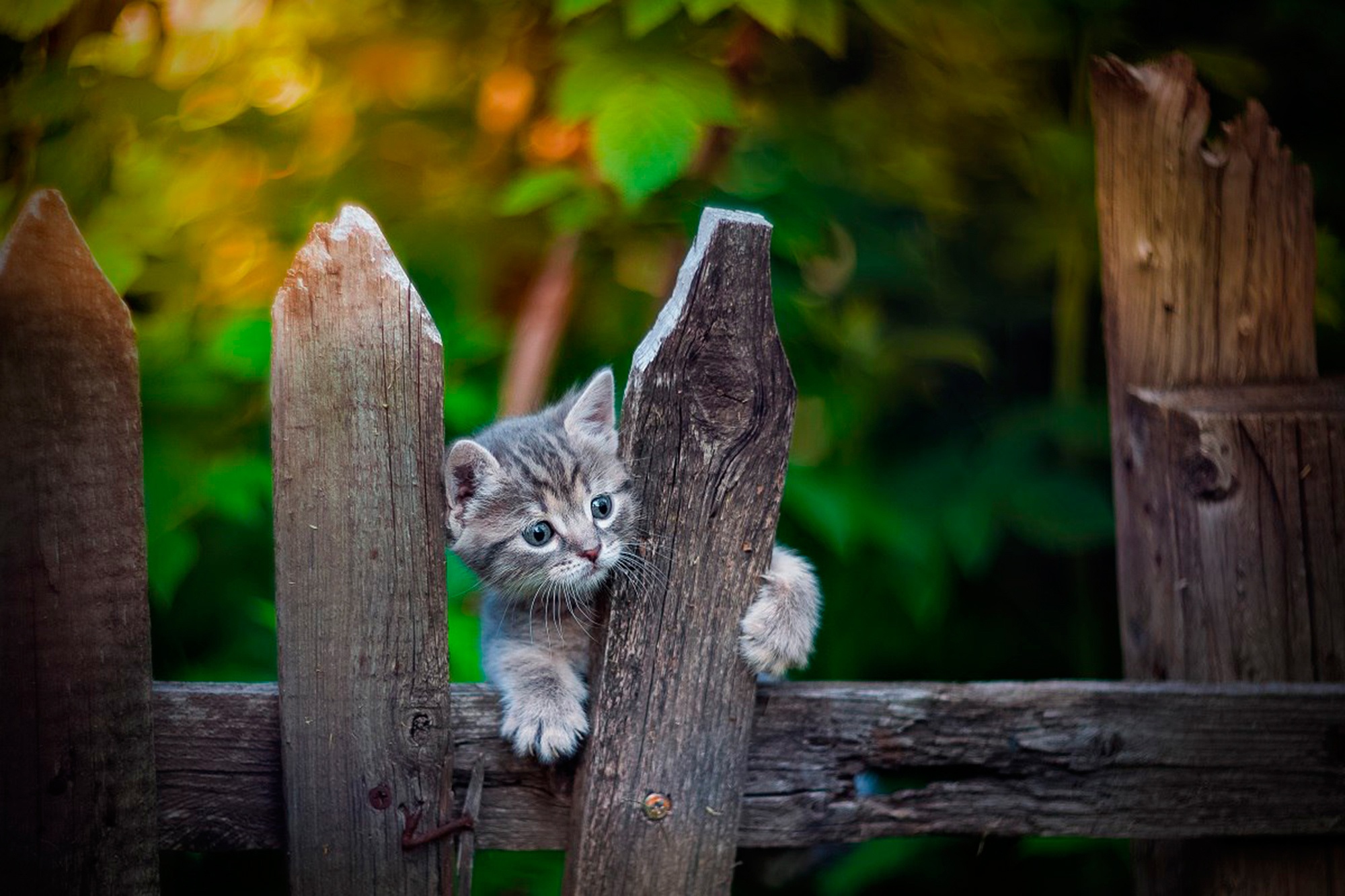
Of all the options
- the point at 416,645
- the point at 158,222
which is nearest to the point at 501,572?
the point at 416,645

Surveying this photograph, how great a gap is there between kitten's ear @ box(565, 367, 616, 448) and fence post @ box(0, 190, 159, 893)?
3.44 feet

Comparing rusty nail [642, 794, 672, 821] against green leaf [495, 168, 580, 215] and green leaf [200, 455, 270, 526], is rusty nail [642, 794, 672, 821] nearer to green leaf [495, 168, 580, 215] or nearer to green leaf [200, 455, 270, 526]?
green leaf [200, 455, 270, 526]

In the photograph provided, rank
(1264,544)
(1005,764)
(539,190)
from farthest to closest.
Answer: (539,190), (1264,544), (1005,764)

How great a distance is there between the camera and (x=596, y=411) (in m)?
2.55

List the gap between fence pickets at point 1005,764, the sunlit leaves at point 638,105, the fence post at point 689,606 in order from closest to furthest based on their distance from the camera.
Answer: the fence post at point 689,606 → the gap between fence pickets at point 1005,764 → the sunlit leaves at point 638,105

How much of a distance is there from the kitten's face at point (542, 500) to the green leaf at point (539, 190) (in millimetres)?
489

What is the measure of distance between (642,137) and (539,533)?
0.94m

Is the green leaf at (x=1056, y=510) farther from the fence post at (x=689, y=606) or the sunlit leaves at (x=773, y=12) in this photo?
the sunlit leaves at (x=773, y=12)

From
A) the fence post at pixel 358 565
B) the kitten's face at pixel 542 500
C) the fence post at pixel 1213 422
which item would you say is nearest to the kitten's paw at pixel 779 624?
the kitten's face at pixel 542 500

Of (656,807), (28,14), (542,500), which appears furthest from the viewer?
(542,500)

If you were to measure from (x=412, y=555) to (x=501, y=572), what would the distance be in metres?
0.74

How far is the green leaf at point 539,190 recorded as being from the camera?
2605 millimetres

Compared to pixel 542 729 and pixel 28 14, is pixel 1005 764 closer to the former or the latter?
pixel 542 729

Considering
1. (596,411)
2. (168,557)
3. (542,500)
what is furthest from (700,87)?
(168,557)
